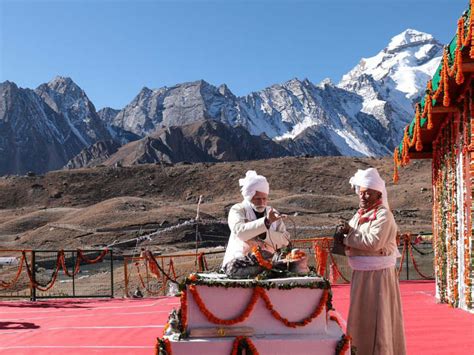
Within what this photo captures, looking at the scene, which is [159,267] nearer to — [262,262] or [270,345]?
[262,262]

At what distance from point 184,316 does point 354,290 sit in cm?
142

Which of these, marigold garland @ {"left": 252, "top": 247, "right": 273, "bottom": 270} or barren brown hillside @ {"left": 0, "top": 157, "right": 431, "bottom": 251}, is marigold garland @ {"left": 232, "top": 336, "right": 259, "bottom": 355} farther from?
barren brown hillside @ {"left": 0, "top": 157, "right": 431, "bottom": 251}

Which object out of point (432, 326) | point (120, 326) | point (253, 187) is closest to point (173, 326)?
point (253, 187)

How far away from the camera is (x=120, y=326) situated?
8.48 m

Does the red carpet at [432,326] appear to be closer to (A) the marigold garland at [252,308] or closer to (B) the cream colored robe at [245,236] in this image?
(B) the cream colored robe at [245,236]

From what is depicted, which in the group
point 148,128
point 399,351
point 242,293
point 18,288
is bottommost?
point 18,288

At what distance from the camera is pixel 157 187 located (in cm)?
6003

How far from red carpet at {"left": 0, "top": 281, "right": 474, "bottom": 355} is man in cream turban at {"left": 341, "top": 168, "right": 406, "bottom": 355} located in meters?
1.67

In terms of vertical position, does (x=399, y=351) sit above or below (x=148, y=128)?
below

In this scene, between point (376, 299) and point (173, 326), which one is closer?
point (173, 326)

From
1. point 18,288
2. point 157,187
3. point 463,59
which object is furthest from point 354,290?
point 157,187

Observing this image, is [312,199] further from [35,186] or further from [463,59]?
[463,59]

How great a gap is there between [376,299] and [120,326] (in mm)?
4631

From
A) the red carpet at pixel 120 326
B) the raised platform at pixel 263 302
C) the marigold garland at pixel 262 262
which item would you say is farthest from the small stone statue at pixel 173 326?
the red carpet at pixel 120 326
